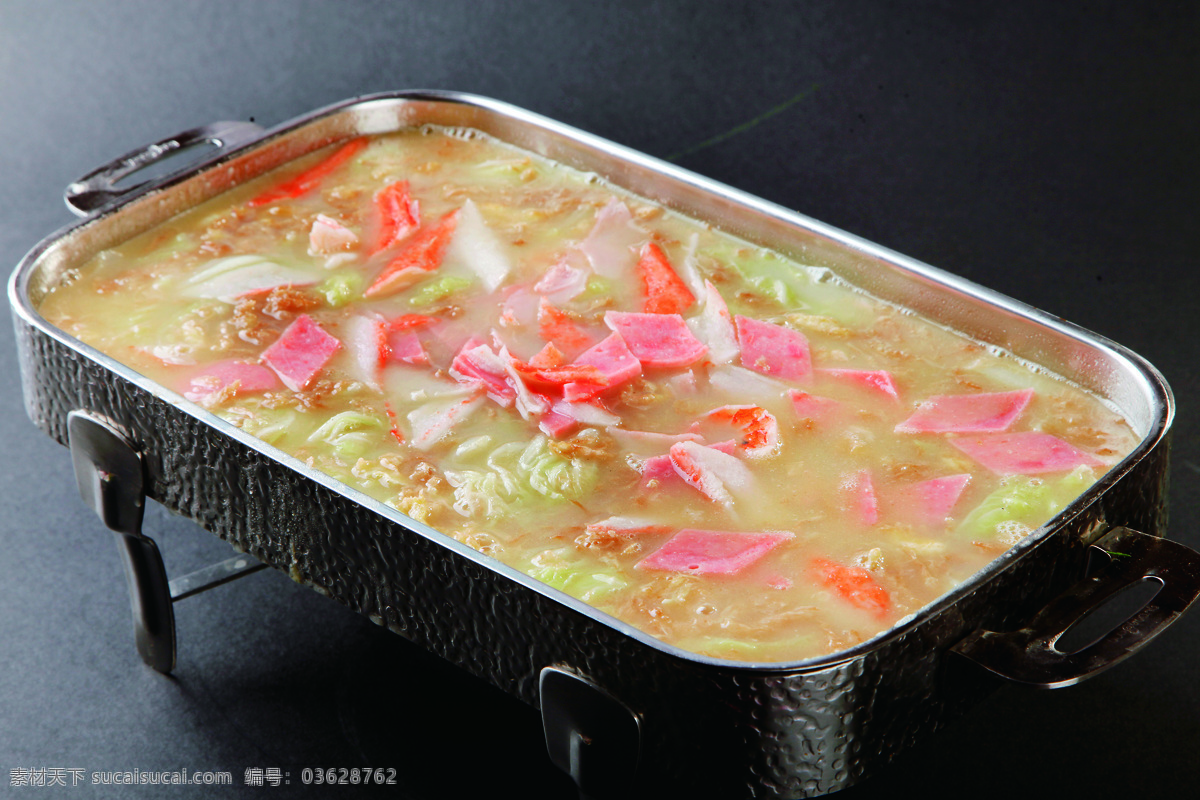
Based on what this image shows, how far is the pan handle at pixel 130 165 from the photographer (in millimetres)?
2504

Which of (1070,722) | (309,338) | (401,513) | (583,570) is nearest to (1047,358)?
(1070,722)

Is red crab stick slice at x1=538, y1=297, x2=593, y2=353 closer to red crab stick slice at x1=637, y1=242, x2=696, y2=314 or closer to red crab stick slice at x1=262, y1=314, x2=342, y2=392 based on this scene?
red crab stick slice at x1=637, y1=242, x2=696, y2=314

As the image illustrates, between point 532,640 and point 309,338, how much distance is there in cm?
82

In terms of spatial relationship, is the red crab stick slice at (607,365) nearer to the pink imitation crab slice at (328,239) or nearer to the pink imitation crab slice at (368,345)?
the pink imitation crab slice at (368,345)

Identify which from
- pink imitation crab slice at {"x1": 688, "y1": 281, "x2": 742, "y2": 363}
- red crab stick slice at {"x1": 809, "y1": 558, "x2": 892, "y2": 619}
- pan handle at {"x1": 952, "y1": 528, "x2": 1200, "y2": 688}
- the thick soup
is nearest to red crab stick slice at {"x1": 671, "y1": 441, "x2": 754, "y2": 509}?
the thick soup

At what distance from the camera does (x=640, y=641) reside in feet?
5.02

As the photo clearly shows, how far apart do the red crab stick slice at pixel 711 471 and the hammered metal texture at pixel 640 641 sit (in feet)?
1.25

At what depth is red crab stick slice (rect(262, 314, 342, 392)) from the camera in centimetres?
219

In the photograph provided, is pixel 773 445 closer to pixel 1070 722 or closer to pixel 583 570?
pixel 583 570

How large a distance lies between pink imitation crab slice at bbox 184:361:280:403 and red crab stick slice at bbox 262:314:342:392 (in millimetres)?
21

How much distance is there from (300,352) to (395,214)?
49 cm

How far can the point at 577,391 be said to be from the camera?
2.12m

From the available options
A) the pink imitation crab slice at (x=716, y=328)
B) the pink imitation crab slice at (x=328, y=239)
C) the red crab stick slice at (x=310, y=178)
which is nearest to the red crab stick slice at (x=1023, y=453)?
the pink imitation crab slice at (x=716, y=328)

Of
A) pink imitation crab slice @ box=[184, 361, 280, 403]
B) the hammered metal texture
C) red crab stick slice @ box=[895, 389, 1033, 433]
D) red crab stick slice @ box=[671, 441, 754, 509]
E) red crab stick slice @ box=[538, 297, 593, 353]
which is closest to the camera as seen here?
the hammered metal texture
